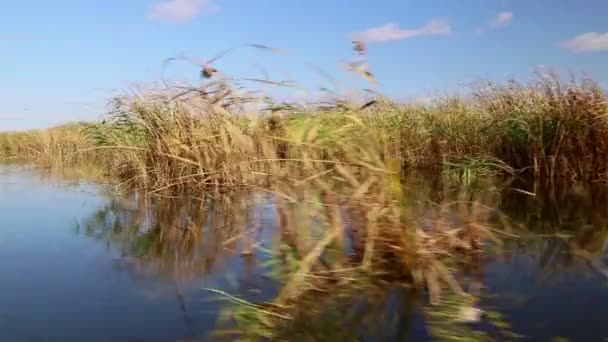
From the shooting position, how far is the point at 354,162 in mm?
2135

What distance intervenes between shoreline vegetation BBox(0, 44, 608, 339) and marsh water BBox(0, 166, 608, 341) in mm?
129

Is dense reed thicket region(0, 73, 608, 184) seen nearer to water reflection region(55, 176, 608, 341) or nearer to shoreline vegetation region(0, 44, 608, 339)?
shoreline vegetation region(0, 44, 608, 339)

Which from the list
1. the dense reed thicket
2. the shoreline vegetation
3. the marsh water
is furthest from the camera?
the dense reed thicket

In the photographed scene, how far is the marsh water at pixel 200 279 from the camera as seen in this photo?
1.65 m

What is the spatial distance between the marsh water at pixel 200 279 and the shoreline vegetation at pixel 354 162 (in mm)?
129

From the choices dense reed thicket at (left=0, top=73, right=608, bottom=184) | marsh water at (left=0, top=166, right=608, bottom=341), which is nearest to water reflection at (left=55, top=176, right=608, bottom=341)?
marsh water at (left=0, top=166, right=608, bottom=341)

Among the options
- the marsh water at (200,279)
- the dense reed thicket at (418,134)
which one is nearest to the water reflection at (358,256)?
the marsh water at (200,279)

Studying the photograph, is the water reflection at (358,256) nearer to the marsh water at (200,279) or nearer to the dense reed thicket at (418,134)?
the marsh water at (200,279)

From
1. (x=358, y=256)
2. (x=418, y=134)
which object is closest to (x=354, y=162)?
(x=358, y=256)

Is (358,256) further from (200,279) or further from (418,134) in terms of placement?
(418,134)

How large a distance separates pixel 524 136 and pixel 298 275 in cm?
473

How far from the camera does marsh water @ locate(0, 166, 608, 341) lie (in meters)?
1.65

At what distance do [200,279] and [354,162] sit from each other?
76 cm

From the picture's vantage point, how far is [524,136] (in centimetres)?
587
